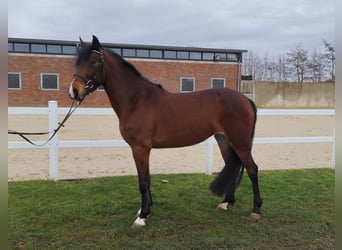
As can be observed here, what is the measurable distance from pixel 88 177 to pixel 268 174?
3.22 m

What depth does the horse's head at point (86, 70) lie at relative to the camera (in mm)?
3203

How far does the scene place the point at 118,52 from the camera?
24.9m

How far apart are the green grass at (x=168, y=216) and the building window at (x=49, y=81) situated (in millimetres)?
21005

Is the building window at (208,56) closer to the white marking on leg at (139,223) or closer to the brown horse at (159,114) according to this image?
the brown horse at (159,114)

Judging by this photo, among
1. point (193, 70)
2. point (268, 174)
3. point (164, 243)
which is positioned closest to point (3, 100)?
point (164, 243)

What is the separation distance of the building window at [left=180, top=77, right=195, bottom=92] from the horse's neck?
75.6ft

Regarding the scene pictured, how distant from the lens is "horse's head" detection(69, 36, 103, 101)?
3.20 metres

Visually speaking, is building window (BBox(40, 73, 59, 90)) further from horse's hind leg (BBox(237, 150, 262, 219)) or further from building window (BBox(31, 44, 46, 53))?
horse's hind leg (BBox(237, 150, 262, 219))

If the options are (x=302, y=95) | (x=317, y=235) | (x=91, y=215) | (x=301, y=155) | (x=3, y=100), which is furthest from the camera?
(x=302, y=95)

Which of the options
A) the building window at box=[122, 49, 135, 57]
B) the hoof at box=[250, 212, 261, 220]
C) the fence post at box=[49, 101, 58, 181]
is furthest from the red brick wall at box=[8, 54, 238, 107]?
the hoof at box=[250, 212, 261, 220]

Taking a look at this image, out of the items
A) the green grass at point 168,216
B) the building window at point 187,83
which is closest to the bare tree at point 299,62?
the building window at point 187,83

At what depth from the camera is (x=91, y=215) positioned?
141 inches

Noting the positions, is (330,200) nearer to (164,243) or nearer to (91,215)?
(164,243)

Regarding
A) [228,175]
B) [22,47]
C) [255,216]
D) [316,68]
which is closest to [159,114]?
[228,175]
